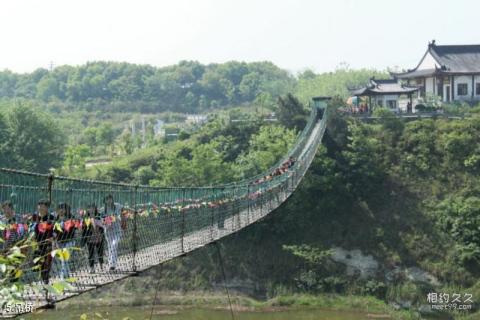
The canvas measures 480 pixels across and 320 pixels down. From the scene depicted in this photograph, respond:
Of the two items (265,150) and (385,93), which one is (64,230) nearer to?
(265,150)

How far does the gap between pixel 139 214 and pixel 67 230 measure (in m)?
2.19

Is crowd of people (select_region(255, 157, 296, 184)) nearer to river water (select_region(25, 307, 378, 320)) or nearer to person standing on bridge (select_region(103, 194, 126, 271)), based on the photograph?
river water (select_region(25, 307, 378, 320))

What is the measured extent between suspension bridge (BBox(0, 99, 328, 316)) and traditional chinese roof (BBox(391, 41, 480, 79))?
13777 millimetres

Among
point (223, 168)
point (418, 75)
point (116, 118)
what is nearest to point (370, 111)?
point (418, 75)

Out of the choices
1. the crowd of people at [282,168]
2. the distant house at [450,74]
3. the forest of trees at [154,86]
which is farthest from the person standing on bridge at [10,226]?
the forest of trees at [154,86]

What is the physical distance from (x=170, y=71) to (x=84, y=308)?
4355 centimetres

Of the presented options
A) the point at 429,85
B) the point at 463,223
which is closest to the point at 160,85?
the point at 429,85

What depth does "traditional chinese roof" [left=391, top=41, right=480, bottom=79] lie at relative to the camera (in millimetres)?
28688

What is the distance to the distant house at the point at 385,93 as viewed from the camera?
2788 cm

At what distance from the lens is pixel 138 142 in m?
32.6

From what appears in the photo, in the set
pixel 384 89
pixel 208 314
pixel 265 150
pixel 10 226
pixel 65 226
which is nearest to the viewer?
pixel 10 226

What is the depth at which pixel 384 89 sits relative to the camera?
28.4 m

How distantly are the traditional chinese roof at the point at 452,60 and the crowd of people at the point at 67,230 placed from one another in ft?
73.1

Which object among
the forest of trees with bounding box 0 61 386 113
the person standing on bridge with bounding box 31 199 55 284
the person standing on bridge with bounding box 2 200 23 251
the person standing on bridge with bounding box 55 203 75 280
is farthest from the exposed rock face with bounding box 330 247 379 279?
the forest of trees with bounding box 0 61 386 113
